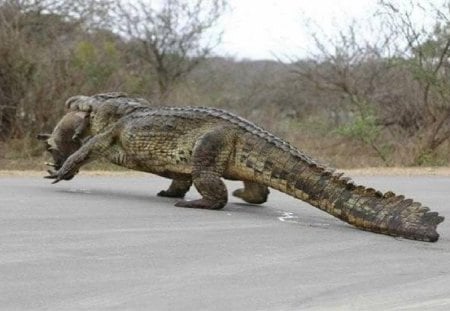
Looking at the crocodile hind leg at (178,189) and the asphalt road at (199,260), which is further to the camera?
the crocodile hind leg at (178,189)

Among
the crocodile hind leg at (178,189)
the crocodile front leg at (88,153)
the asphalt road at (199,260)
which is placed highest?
the crocodile front leg at (88,153)

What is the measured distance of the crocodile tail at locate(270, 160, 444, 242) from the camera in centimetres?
754

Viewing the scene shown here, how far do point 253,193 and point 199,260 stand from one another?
12.0 feet

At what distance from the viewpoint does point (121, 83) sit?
2569 cm

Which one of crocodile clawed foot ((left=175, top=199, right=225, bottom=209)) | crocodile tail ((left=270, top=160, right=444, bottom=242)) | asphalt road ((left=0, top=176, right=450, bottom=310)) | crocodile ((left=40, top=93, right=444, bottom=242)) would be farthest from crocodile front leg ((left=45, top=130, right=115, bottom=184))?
crocodile tail ((left=270, top=160, right=444, bottom=242))

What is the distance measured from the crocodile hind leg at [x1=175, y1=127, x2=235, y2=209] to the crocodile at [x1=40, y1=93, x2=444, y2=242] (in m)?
0.01

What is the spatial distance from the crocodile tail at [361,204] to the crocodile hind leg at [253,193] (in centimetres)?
75

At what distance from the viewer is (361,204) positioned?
8.04 meters

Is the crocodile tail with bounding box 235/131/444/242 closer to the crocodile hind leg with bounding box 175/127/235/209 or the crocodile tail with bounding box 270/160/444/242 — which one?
the crocodile tail with bounding box 270/160/444/242

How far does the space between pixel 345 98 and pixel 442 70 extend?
731cm

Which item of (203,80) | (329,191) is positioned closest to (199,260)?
(329,191)

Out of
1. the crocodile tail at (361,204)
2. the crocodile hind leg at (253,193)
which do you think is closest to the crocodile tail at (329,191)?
the crocodile tail at (361,204)

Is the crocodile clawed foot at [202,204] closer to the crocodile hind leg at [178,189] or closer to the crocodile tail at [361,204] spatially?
the crocodile tail at [361,204]

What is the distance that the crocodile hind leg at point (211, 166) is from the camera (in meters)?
8.99
